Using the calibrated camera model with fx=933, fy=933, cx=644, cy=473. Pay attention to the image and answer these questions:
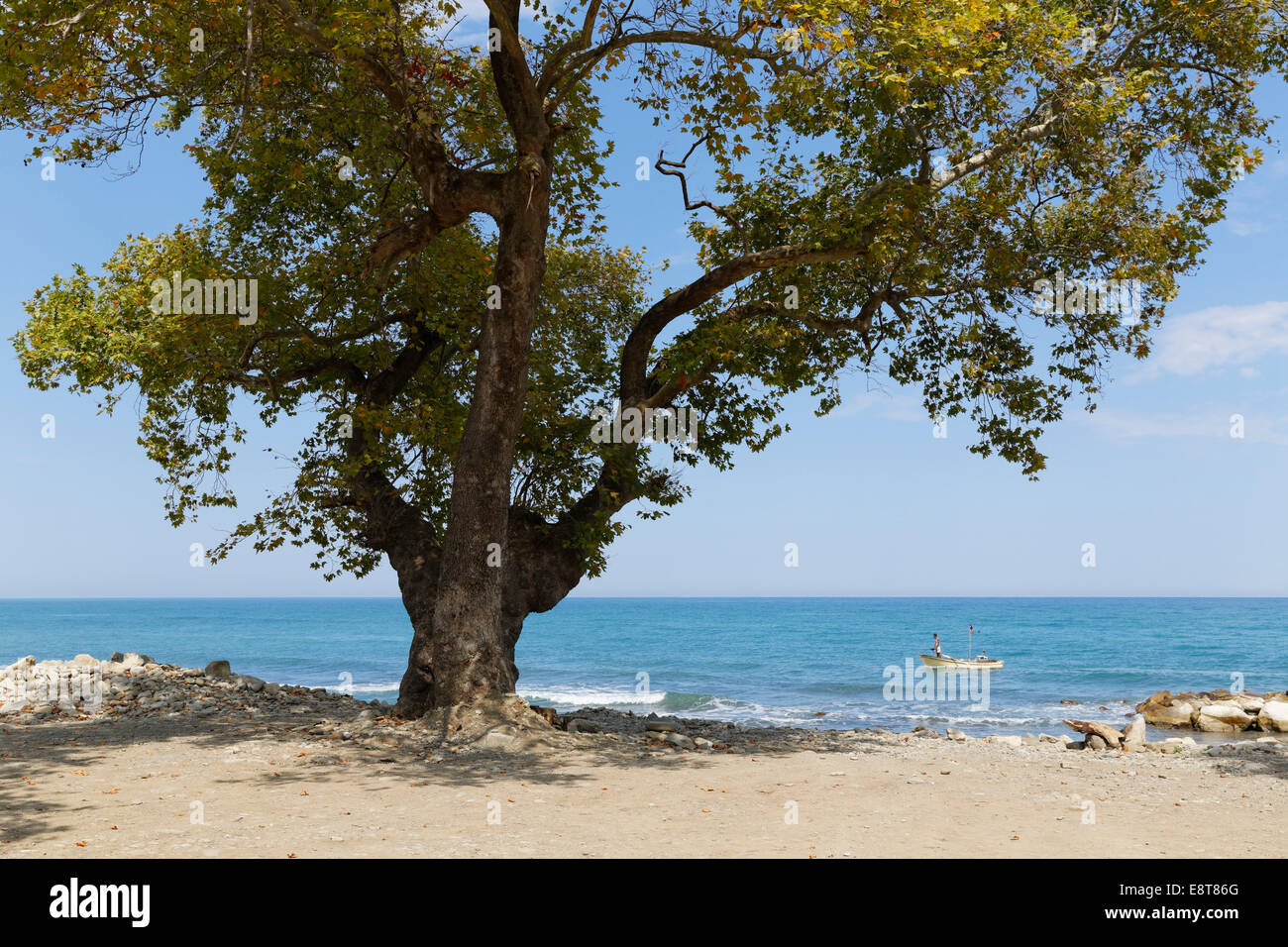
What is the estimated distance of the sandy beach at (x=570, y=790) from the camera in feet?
23.4

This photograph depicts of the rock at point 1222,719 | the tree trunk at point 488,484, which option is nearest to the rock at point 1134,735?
the rock at point 1222,719

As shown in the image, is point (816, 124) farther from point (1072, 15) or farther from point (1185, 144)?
point (1185, 144)

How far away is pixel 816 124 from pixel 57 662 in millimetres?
17830

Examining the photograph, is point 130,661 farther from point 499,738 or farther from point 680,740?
point 680,740

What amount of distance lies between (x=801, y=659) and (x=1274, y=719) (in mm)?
38375

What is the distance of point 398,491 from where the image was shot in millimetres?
16156

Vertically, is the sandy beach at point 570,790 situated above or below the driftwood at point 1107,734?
above

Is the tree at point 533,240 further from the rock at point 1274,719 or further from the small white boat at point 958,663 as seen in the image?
the small white boat at point 958,663

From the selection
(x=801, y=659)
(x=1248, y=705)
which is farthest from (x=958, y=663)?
(x=1248, y=705)

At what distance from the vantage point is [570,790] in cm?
943

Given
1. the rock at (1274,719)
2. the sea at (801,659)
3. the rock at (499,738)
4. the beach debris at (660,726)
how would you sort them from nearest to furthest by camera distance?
the rock at (499,738)
the beach debris at (660,726)
the rock at (1274,719)
the sea at (801,659)

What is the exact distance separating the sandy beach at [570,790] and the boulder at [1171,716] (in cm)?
808

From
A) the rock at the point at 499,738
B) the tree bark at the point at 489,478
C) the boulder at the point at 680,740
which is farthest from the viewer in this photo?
the boulder at the point at 680,740
